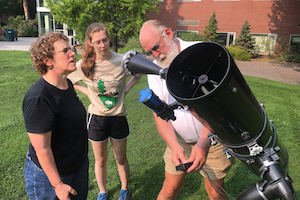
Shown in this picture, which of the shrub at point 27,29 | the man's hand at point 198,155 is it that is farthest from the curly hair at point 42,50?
the shrub at point 27,29

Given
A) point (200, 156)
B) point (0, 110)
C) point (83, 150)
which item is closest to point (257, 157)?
point (200, 156)

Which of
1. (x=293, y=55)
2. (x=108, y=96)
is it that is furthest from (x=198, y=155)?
(x=293, y=55)

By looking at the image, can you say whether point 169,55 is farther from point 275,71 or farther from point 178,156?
point 275,71

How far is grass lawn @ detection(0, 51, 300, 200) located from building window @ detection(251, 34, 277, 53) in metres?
11.6

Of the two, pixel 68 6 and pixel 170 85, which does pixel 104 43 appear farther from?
pixel 68 6

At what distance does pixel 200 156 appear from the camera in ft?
6.29

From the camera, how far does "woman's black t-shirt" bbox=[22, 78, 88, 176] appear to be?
1724 millimetres

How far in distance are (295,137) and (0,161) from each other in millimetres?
5938

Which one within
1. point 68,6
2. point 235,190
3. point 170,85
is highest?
point 68,6

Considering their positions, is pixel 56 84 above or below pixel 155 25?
below

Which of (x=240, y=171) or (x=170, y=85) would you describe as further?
(x=240, y=171)

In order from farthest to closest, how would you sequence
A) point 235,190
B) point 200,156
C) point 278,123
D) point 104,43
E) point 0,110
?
point 0,110 → point 278,123 → point 235,190 → point 104,43 → point 200,156

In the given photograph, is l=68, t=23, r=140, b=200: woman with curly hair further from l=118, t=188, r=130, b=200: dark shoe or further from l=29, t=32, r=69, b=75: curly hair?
l=29, t=32, r=69, b=75: curly hair

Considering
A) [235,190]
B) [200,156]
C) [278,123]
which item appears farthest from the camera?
[278,123]
